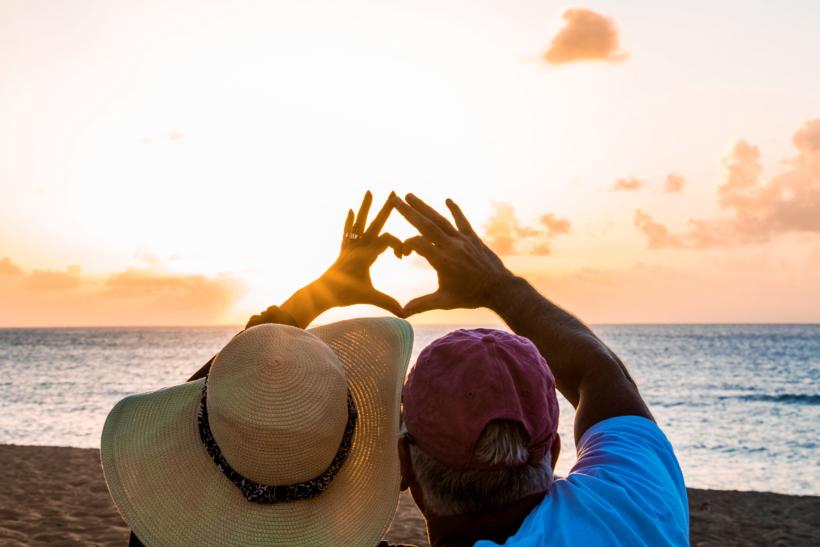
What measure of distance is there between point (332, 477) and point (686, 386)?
153 ft

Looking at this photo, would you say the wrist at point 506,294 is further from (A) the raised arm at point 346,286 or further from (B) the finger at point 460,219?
(A) the raised arm at point 346,286

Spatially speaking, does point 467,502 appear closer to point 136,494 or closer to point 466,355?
point 466,355

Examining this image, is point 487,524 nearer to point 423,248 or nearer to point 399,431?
point 399,431

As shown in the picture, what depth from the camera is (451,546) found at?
1339 millimetres

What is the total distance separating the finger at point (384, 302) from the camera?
5.99 ft

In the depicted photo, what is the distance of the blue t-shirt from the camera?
4.25 ft

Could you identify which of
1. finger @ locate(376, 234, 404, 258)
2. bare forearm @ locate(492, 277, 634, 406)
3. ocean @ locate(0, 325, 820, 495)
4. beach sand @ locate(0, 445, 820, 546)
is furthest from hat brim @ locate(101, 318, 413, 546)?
ocean @ locate(0, 325, 820, 495)

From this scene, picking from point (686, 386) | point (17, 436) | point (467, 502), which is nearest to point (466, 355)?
point (467, 502)

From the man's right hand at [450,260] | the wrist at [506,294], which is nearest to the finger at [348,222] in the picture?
the man's right hand at [450,260]

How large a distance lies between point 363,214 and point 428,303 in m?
0.36

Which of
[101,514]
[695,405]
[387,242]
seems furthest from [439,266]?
[695,405]

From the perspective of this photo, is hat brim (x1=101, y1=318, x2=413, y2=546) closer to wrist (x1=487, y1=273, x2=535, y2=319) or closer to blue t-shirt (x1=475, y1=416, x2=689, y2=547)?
wrist (x1=487, y1=273, x2=535, y2=319)

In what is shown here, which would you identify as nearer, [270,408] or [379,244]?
[270,408]

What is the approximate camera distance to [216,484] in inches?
67.6
